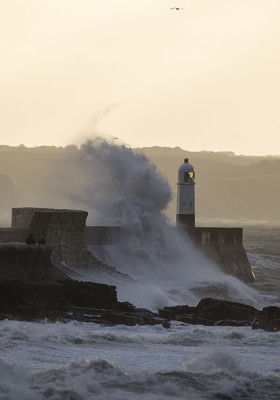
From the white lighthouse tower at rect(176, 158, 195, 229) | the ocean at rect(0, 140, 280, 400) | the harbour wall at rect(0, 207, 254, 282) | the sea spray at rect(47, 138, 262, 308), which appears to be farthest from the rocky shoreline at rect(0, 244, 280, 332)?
the white lighthouse tower at rect(176, 158, 195, 229)

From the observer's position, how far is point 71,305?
74.1 ft

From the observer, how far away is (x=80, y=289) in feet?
76.1

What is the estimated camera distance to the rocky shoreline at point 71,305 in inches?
840

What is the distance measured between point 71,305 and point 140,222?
49.6ft

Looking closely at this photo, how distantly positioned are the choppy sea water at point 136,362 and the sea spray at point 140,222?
10111mm

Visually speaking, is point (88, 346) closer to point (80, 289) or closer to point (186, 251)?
point (80, 289)

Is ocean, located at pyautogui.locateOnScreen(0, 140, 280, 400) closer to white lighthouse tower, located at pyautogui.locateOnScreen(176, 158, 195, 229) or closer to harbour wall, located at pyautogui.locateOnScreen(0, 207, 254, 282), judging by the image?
harbour wall, located at pyautogui.locateOnScreen(0, 207, 254, 282)

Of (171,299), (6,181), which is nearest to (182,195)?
(171,299)

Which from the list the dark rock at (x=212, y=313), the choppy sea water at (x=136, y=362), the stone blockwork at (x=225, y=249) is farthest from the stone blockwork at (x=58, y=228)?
the stone blockwork at (x=225, y=249)

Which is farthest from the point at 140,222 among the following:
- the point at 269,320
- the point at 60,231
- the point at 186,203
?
the point at 269,320

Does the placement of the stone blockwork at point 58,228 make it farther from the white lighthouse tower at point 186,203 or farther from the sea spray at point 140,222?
the white lighthouse tower at point 186,203

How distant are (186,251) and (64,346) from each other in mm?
20028

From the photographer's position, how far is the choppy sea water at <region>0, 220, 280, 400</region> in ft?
47.7

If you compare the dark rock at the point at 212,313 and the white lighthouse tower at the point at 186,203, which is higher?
the white lighthouse tower at the point at 186,203
